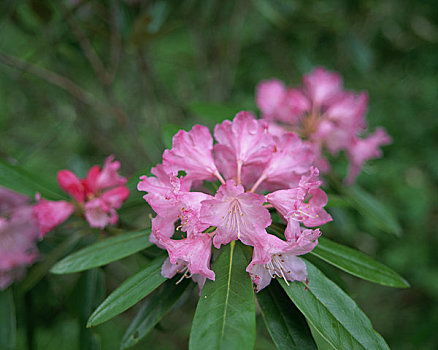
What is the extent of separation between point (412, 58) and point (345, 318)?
6.72ft

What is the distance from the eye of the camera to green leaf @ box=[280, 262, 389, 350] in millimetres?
772

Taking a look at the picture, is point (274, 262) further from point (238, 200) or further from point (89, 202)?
point (89, 202)

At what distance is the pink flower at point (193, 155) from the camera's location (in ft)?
3.05

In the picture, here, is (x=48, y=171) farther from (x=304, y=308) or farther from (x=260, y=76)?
(x=304, y=308)

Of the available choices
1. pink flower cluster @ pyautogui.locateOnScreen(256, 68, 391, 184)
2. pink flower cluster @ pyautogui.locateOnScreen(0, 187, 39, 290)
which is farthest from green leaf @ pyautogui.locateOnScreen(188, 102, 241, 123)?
pink flower cluster @ pyautogui.locateOnScreen(0, 187, 39, 290)

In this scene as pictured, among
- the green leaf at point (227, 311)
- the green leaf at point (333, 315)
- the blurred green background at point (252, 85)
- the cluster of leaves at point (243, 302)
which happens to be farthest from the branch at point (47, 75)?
the green leaf at point (333, 315)

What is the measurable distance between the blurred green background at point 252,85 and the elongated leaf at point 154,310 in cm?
93

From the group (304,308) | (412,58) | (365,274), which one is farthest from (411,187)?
(304,308)

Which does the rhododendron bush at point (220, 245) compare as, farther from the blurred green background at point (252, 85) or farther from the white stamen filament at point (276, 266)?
the blurred green background at point (252, 85)

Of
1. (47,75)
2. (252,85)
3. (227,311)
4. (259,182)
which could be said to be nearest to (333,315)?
(227,311)

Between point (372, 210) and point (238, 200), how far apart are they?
910mm

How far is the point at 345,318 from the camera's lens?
0.81 meters

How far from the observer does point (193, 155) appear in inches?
37.5

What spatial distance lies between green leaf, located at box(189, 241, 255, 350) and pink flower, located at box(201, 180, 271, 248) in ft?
0.22
